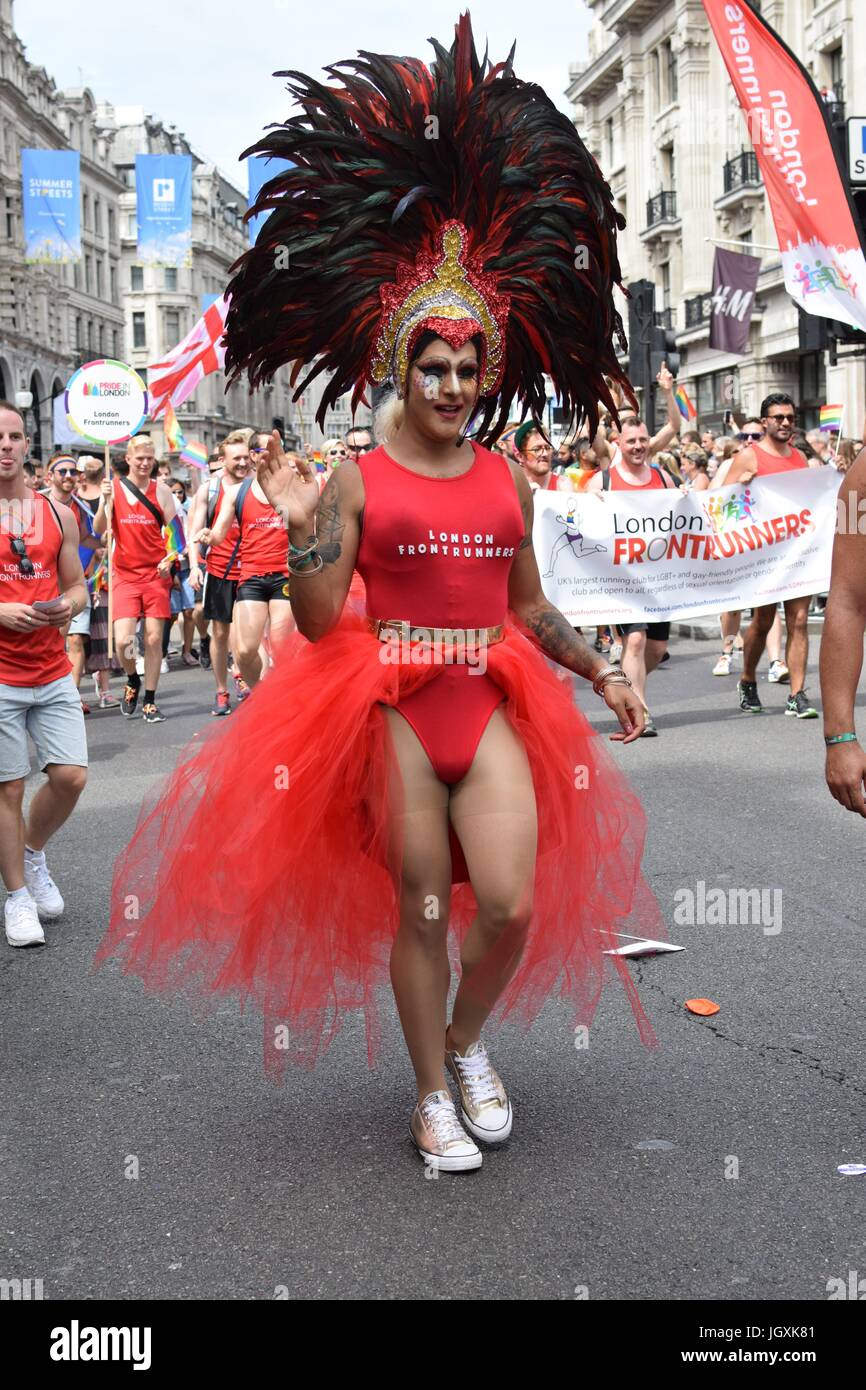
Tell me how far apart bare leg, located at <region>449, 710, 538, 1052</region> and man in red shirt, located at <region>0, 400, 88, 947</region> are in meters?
2.64

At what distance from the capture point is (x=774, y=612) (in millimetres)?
11859

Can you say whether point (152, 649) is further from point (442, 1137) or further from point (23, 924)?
point (442, 1137)

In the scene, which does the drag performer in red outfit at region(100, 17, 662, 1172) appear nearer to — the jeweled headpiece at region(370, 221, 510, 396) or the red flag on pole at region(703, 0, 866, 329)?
the jeweled headpiece at region(370, 221, 510, 396)

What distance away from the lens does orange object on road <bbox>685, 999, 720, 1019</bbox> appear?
495 centimetres

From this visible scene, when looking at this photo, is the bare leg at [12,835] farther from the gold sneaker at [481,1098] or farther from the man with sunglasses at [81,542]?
the man with sunglasses at [81,542]

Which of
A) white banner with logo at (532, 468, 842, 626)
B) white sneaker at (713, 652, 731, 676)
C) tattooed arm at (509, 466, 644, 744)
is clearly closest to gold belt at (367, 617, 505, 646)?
tattooed arm at (509, 466, 644, 744)

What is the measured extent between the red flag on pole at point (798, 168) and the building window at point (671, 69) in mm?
44320

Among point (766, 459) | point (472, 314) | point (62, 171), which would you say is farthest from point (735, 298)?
point (472, 314)

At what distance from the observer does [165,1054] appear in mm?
4727

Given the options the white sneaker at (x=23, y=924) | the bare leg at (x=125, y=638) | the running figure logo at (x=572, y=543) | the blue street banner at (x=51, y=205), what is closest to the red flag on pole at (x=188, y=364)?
the bare leg at (x=125, y=638)

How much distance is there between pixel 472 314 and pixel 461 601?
73cm

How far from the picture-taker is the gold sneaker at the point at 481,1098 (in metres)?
3.97

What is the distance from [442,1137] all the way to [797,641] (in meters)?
8.30

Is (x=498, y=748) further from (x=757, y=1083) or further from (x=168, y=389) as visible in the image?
(x=168, y=389)
